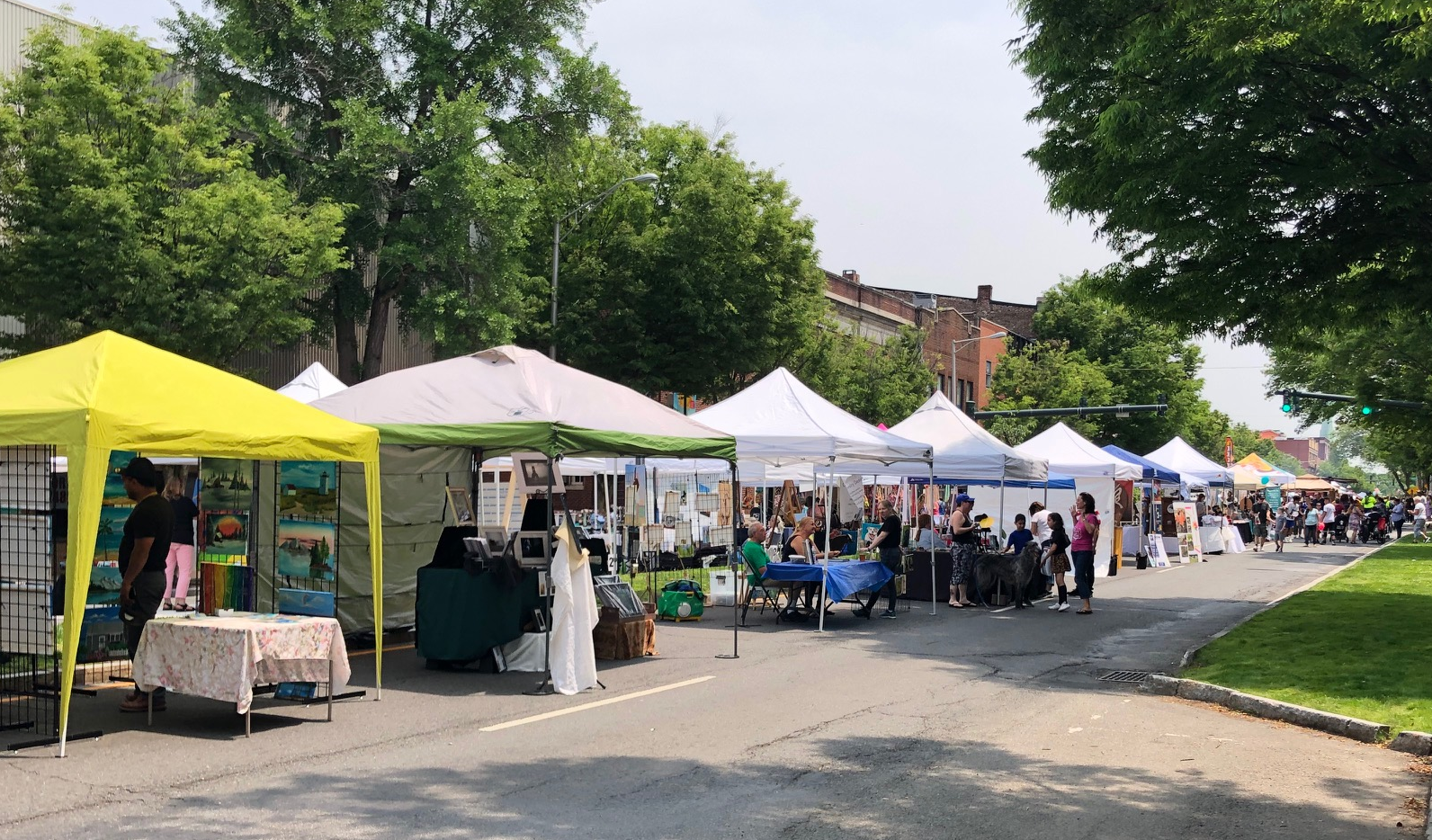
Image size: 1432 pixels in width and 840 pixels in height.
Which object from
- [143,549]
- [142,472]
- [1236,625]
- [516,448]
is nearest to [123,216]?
[516,448]

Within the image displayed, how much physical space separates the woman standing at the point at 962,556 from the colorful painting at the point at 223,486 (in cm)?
1187

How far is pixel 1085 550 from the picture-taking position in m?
20.2

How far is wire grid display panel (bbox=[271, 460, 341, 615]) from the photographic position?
1250cm

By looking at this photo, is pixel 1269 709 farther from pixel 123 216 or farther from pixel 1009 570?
pixel 123 216

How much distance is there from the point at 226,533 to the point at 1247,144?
39.5 ft

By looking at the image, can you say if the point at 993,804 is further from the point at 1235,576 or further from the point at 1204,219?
the point at 1235,576

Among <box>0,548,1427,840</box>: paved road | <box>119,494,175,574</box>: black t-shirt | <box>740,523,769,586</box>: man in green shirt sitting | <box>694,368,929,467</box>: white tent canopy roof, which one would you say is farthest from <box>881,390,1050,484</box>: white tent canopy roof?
<box>119,494,175,574</box>: black t-shirt

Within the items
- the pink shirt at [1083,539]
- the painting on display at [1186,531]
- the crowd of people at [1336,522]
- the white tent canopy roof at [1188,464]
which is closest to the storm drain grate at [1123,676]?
the pink shirt at [1083,539]

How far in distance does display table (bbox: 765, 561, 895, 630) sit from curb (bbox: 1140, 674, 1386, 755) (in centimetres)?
482

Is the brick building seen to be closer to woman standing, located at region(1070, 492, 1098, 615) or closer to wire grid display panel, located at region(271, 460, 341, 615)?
woman standing, located at region(1070, 492, 1098, 615)

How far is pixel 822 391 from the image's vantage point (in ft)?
153

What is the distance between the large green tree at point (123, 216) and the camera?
898 inches

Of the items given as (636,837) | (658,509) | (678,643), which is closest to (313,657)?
(636,837)

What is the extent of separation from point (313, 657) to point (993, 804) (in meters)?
5.18
